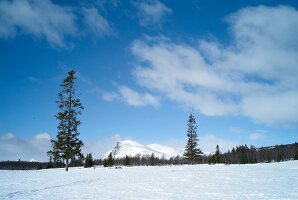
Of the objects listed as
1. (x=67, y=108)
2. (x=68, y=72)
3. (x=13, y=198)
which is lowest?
(x=13, y=198)

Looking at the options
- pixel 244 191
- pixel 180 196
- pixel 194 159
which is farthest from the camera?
pixel 194 159

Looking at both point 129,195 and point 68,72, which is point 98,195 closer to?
point 129,195

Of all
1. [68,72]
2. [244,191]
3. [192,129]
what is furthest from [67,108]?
[192,129]

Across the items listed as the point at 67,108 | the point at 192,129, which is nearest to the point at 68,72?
→ the point at 67,108

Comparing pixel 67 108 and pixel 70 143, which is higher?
pixel 67 108

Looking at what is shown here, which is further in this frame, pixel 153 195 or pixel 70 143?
pixel 70 143

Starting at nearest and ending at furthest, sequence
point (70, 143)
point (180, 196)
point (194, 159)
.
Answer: point (180, 196), point (70, 143), point (194, 159)

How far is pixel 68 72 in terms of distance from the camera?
47.0m

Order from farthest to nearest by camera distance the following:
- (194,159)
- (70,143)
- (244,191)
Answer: (194,159) → (70,143) → (244,191)

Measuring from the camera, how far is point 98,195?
1514 centimetres

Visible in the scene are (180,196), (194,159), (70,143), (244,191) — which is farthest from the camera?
(194,159)

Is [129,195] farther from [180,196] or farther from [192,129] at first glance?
[192,129]

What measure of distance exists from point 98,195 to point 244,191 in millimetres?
7680

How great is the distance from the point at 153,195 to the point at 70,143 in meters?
32.5
